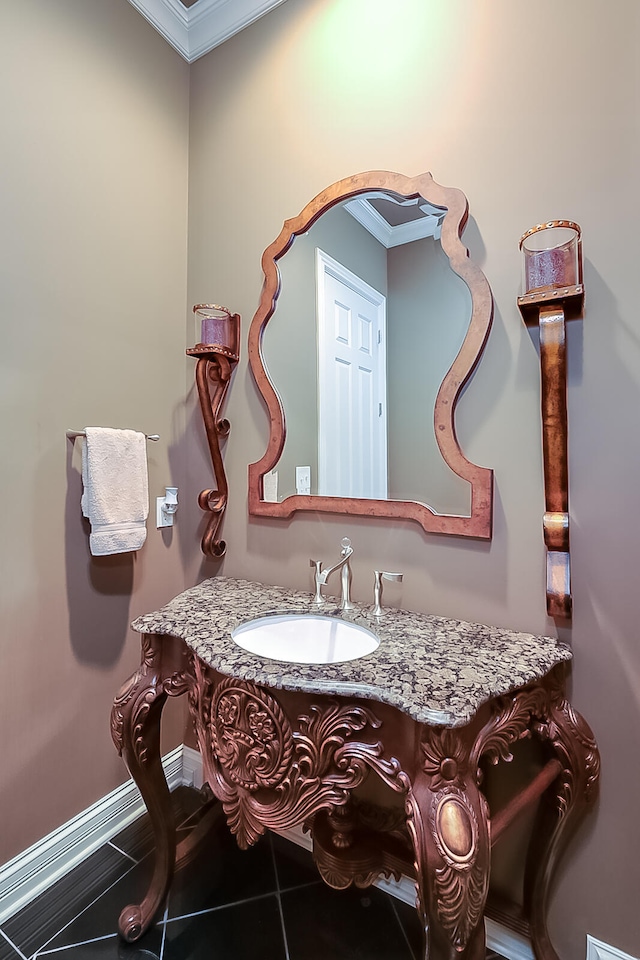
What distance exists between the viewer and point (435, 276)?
121 cm

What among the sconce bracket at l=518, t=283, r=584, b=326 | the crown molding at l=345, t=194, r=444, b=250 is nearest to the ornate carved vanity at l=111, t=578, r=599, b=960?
the sconce bracket at l=518, t=283, r=584, b=326

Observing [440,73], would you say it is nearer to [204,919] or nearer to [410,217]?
[410,217]

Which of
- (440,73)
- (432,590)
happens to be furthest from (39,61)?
(432,590)

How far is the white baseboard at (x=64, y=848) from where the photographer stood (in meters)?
1.23

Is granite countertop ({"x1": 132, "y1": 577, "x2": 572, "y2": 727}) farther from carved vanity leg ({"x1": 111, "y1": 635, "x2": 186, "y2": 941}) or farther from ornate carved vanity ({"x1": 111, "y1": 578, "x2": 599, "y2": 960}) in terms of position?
carved vanity leg ({"x1": 111, "y1": 635, "x2": 186, "y2": 941})

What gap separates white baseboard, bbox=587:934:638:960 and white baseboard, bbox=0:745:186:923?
135 cm

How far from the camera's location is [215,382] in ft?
5.22

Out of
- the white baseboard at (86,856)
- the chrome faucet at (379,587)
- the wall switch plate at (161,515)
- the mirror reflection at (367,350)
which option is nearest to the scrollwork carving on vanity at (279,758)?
the chrome faucet at (379,587)

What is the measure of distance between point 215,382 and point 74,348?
1.44 feet

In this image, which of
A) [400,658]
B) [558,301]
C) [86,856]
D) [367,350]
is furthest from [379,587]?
[86,856]

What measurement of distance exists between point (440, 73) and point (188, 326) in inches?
43.5

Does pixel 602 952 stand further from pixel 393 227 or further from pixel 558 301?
pixel 393 227

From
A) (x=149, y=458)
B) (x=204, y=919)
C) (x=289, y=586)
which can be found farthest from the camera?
(x=149, y=458)

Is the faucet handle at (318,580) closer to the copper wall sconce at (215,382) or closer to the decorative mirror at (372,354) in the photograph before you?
the decorative mirror at (372,354)
